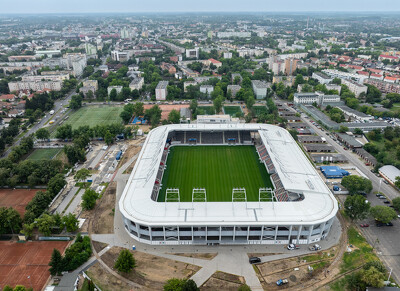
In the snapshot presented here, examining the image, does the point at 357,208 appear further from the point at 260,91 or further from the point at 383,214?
the point at 260,91

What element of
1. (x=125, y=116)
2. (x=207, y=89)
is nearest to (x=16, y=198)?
(x=125, y=116)

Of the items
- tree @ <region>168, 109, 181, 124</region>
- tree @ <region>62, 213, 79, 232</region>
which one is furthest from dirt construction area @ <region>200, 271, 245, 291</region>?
tree @ <region>168, 109, 181, 124</region>

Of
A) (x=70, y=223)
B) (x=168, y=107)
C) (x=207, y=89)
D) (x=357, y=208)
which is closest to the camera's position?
(x=70, y=223)

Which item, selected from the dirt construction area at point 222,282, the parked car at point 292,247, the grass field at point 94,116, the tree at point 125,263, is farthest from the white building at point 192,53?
the dirt construction area at point 222,282

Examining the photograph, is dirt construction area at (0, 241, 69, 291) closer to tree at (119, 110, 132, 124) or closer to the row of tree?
the row of tree

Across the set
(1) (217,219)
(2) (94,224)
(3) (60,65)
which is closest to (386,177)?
(1) (217,219)

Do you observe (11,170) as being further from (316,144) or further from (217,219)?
(316,144)
